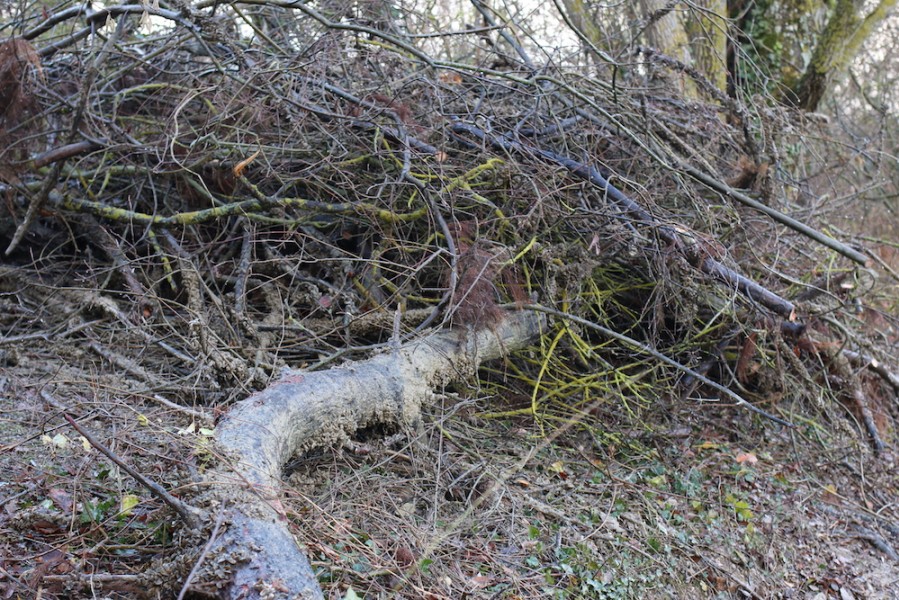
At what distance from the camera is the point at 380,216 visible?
171 inches

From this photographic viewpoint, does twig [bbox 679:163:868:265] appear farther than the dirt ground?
Yes

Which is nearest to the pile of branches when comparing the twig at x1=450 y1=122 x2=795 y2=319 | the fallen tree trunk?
the twig at x1=450 y1=122 x2=795 y2=319

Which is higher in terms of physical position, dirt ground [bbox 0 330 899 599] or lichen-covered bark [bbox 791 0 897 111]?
lichen-covered bark [bbox 791 0 897 111]

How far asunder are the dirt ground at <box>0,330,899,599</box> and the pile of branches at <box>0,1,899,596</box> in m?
0.26

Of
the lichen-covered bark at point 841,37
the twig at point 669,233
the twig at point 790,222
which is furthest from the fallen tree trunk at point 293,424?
the lichen-covered bark at point 841,37

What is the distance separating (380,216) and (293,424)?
1640 millimetres

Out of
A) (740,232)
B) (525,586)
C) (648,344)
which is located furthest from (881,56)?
(525,586)

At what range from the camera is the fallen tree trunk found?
223 cm

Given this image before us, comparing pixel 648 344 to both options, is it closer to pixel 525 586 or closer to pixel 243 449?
pixel 525 586

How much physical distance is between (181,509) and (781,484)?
3.62 metres

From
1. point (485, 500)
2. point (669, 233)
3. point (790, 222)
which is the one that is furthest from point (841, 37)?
point (485, 500)

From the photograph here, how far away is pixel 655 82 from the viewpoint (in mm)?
6137

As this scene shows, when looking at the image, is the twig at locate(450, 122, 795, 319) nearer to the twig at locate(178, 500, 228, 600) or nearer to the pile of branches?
the pile of branches

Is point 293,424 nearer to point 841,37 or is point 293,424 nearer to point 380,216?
point 380,216
